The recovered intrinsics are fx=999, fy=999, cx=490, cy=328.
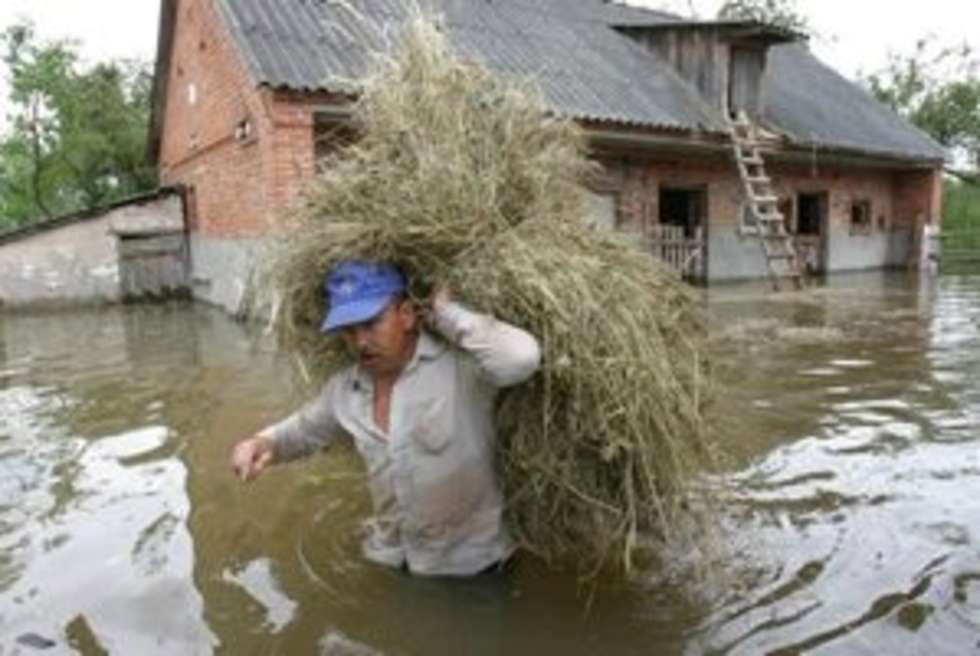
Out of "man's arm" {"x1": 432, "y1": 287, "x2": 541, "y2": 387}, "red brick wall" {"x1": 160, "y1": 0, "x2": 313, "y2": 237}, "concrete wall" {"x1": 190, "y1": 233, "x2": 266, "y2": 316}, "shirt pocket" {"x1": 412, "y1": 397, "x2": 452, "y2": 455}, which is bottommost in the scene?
"concrete wall" {"x1": 190, "y1": 233, "x2": 266, "y2": 316}

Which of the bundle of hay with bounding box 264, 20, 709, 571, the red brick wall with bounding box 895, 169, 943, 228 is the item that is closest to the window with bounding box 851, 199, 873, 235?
the red brick wall with bounding box 895, 169, 943, 228

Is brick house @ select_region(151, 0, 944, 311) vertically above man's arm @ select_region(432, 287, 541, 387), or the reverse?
brick house @ select_region(151, 0, 944, 311)

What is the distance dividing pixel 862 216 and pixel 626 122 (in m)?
9.61

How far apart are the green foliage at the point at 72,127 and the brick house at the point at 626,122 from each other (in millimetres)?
5263

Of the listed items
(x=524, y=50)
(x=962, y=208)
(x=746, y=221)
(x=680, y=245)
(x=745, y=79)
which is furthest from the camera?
(x=962, y=208)

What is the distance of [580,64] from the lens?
16406 millimetres

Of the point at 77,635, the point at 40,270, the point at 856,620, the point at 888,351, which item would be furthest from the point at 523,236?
the point at 40,270

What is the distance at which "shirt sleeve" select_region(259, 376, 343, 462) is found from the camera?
3531 mm

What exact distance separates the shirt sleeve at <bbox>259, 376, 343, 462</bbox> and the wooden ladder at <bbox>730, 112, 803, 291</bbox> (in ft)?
41.2

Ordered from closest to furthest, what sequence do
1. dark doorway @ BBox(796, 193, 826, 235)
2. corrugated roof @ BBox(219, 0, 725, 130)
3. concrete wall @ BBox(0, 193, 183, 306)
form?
corrugated roof @ BBox(219, 0, 725, 130), concrete wall @ BBox(0, 193, 183, 306), dark doorway @ BBox(796, 193, 826, 235)

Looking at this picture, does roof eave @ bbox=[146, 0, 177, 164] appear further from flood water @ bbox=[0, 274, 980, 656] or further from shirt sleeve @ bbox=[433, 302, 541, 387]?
shirt sleeve @ bbox=[433, 302, 541, 387]

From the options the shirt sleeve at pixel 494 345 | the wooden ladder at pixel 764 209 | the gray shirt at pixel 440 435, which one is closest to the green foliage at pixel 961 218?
the wooden ladder at pixel 764 209

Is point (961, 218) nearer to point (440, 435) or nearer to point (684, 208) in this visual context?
point (684, 208)

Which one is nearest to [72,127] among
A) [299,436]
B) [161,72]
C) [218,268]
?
[161,72]
